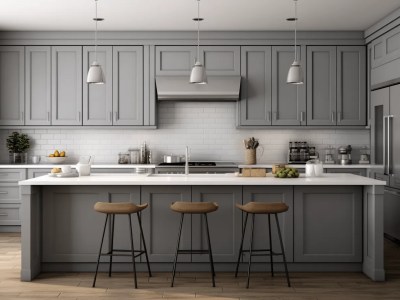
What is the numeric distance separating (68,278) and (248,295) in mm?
1664

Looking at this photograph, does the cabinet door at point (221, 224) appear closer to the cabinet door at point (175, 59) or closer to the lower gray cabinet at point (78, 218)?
the lower gray cabinet at point (78, 218)

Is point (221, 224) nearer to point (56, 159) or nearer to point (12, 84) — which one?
point (56, 159)

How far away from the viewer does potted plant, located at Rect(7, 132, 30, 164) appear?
7605 mm

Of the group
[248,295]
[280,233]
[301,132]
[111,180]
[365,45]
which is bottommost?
[248,295]

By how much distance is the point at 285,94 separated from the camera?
7465mm

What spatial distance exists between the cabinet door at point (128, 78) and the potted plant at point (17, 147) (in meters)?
1.34

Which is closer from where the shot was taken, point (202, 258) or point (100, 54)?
→ point (202, 258)

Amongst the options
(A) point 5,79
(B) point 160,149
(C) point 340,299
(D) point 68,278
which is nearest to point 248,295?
(C) point 340,299

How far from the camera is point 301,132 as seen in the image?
7891mm

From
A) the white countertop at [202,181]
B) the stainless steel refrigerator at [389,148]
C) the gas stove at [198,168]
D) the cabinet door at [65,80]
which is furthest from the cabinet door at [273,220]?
the cabinet door at [65,80]

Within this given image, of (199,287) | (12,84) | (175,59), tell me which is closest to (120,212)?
(199,287)

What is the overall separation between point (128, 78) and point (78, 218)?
2.84 m

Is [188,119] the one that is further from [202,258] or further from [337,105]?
[202,258]

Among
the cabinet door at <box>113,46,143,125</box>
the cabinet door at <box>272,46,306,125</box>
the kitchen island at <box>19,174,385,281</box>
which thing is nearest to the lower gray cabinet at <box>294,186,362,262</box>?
the kitchen island at <box>19,174,385,281</box>
